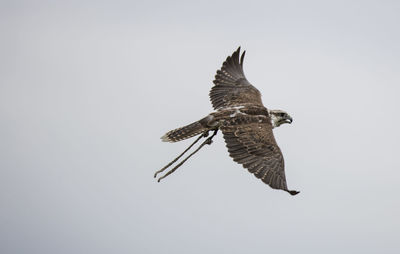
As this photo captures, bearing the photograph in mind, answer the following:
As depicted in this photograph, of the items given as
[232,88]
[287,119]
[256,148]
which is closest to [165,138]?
[256,148]

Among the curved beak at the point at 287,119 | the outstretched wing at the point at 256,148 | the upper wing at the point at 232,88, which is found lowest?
the outstretched wing at the point at 256,148

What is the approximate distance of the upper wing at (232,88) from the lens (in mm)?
20500

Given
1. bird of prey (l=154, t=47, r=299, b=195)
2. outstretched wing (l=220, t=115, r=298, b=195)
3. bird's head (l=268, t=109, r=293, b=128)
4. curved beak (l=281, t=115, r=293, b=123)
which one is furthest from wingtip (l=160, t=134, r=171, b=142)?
curved beak (l=281, t=115, r=293, b=123)

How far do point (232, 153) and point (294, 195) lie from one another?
97.8 inches

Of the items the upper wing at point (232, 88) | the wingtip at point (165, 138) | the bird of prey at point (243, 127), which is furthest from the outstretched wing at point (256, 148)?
the upper wing at point (232, 88)

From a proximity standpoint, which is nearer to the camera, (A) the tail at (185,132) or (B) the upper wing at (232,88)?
(A) the tail at (185,132)

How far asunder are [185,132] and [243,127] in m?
1.53

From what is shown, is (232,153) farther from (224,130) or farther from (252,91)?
(252,91)

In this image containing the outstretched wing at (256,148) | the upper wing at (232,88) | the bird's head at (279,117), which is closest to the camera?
the outstretched wing at (256,148)

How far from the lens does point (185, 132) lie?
18.4m

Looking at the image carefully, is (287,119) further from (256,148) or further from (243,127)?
(256,148)

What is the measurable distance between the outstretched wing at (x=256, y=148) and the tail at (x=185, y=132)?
24.9 inches

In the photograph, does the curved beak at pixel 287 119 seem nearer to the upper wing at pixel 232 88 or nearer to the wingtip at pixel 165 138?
the upper wing at pixel 232 88

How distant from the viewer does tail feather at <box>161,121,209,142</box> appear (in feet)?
60.4
